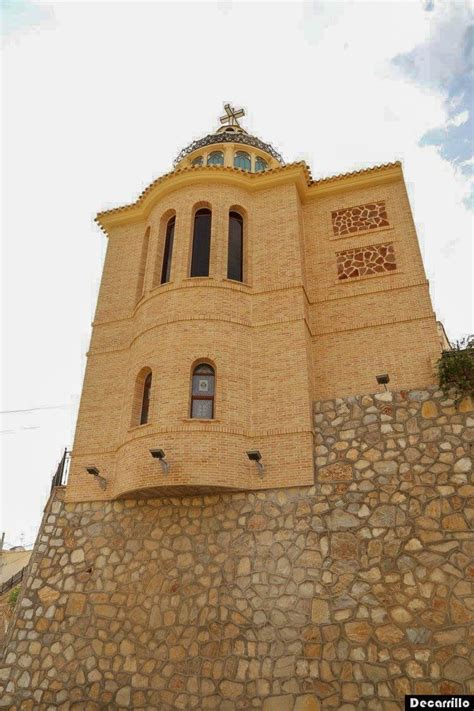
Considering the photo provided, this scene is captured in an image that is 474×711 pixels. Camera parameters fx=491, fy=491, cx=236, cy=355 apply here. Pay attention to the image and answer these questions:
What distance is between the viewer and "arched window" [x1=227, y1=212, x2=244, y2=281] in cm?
1053

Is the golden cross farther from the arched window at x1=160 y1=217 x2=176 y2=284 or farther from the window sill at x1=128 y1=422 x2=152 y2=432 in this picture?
the window sill at x1=128 y1=422 x2=152 y2=432

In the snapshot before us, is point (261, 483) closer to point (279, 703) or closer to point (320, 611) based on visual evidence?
point (320, 611)

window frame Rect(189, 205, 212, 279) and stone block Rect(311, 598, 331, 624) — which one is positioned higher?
window frame Rect(189, 205, 212, 279)

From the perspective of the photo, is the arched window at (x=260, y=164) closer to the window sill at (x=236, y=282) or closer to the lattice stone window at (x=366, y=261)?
the lattice stone window at (x=366, y=261)

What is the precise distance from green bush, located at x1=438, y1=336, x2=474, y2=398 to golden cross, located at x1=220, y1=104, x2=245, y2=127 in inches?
503

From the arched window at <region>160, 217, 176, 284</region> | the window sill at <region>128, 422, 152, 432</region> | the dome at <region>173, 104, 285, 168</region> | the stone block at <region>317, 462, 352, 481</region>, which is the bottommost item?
the stone block at <region>317, 462, 352, 481</region>

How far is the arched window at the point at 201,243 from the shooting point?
10555 millimetres

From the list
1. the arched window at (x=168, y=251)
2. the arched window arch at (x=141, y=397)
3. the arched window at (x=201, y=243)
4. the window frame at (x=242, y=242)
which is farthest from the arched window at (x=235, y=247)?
the arched window arch at (x=141, y=397)

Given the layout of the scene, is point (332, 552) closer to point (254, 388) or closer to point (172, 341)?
point (254, 388)

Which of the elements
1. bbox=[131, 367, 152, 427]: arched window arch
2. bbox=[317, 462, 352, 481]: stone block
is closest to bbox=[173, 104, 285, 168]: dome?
bbox=[131, 367, 152, 427]: arched window arch

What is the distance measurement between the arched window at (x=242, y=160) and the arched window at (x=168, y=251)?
4.75 metres

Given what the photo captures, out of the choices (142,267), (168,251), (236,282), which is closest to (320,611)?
(236,282)

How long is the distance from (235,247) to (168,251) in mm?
1564

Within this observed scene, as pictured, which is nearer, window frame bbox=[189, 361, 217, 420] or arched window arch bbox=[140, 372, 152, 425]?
window frame bbox=[189, 361, 217, 420]
